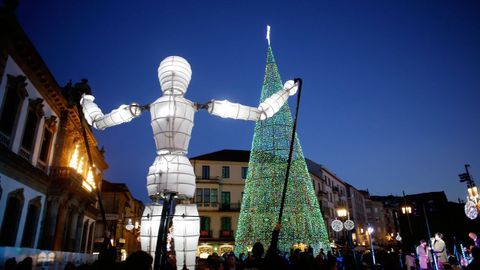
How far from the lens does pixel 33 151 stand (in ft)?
45.7

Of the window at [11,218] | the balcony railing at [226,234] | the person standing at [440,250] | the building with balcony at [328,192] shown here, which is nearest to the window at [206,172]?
the balcony railing at [226,234]

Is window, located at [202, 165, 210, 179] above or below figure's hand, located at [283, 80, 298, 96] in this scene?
above

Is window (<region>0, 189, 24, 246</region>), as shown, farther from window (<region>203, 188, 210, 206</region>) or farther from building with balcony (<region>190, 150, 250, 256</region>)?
window (<region>203, 188, 210, 206</region>)

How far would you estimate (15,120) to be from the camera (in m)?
12.2

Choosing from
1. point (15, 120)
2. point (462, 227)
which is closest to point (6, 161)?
point (15, 120)

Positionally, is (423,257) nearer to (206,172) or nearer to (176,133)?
(176,133)

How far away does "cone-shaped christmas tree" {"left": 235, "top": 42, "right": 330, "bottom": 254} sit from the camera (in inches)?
641

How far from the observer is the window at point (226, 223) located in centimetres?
3772

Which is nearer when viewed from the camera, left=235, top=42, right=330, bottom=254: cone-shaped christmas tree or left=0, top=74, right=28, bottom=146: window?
left=0, top=74, right=28, bottom=146: window

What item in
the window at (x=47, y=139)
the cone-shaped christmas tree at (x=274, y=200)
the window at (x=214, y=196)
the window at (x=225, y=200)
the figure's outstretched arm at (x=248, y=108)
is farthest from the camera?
the window at (x=225, y=200)

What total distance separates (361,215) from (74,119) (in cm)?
5985

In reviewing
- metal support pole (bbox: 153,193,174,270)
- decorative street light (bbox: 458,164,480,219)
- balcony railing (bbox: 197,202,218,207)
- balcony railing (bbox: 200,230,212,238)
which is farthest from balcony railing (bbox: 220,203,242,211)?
metal support pole (bbox: 153,193,174,270)

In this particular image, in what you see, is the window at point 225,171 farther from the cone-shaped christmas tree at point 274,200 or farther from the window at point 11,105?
the window at point 11,105

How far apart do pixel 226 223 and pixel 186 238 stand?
1346 inches
